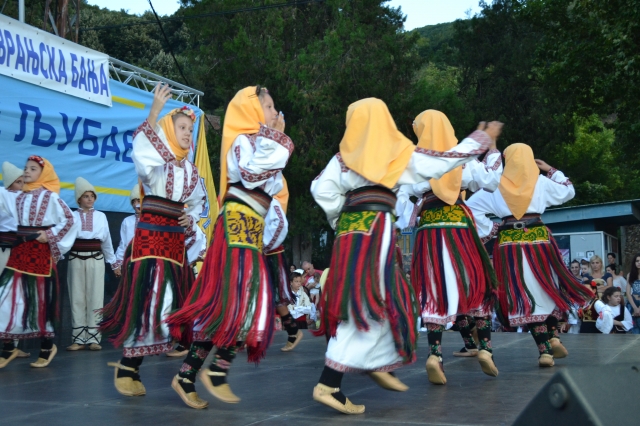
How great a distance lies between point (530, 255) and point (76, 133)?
15.8 feet

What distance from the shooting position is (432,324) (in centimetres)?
490

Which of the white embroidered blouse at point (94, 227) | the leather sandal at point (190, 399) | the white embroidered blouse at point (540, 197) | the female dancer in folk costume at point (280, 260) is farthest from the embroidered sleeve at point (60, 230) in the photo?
the white embroidered blouse at point (540, 197)

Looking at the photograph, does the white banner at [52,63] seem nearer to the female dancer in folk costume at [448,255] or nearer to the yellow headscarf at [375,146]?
the female dancer in folk costume at [448,255]

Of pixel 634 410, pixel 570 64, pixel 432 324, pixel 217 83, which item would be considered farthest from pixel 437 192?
pixel 217 83

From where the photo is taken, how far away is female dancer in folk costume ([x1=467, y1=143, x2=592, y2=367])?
5723 mm

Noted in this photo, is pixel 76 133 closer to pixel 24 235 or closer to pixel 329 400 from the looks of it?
pixel 24 235

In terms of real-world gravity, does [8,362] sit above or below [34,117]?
below

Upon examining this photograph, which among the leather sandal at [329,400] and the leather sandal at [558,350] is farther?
the leather sandal at [558,350]

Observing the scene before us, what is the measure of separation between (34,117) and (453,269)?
4601mm

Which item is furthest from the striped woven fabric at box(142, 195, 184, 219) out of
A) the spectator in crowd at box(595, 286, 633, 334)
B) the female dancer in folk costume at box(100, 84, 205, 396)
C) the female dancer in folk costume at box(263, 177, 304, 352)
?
the spectator in crowd at box(595, 286, 633, 334)

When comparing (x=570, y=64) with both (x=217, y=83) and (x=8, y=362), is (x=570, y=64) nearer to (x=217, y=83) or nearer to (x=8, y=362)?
(x=217, y=83)

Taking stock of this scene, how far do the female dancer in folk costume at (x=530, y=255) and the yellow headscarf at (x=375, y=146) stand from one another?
7.01 feet

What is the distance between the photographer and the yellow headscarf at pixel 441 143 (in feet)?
16.6

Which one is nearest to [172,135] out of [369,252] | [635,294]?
[369,252]
